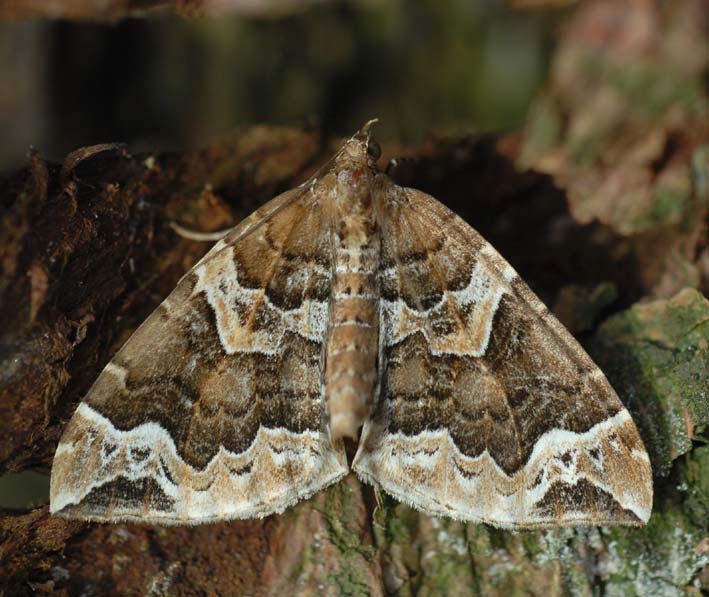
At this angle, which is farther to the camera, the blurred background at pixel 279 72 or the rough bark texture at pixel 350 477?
the blurred background at pixel 279 72

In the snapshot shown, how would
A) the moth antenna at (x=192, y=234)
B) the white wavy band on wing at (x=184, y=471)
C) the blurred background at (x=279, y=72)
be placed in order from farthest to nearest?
1. the blurred background at (x=279, y=72)
2. the moth antenna at (x=192, y=234)
3. the white wavy band on wing at (x=184, y=471)

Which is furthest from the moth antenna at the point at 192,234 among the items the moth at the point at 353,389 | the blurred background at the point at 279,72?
the blurred background at the point at 279,72

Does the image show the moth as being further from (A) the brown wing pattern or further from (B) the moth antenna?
(B) the moth antenna

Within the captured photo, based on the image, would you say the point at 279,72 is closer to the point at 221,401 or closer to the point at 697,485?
the point at 221,401

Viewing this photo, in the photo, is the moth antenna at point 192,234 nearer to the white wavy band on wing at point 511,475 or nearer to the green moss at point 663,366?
the white wavy band on wing at point 511,475

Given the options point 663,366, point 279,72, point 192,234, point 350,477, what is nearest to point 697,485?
point 663,366

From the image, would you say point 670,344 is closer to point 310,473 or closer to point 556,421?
point 556,421

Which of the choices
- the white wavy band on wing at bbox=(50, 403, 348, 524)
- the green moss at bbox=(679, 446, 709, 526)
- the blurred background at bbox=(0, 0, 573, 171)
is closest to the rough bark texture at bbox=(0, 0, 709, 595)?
the green moss at bbox=(679, 446, 709, 526)

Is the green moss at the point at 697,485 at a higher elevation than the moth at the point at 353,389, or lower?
lower

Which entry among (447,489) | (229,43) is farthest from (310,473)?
(229,43)

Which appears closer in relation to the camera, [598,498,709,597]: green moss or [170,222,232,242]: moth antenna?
[598,498,709,597]: green moss
